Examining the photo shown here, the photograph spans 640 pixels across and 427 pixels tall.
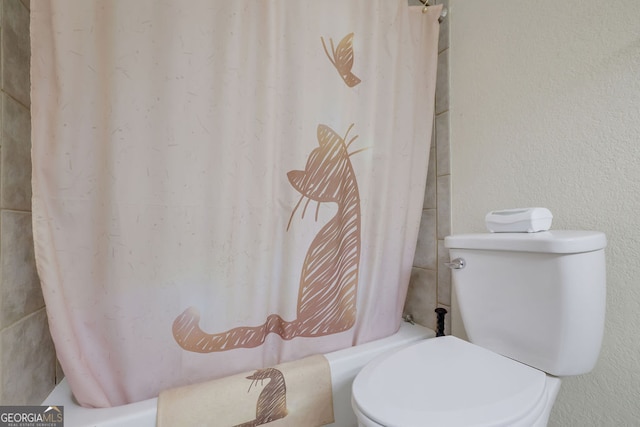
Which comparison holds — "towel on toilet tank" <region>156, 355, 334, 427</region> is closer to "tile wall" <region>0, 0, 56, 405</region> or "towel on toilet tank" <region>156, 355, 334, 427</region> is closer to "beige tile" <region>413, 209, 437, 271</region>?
"tile wall" <region>0, 0, 56, 405</region>

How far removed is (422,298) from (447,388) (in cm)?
65

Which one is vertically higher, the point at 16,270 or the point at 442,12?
the point at 442,12

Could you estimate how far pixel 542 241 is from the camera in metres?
0.64

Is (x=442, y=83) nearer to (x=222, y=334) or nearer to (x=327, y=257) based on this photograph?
(x=327, y=257)

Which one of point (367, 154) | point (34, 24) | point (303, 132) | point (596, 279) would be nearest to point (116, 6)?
point (34, 24)

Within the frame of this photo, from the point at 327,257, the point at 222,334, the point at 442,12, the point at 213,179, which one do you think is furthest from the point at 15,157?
the point at 442,12

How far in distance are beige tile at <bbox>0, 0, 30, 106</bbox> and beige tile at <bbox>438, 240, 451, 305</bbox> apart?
1.41 meters

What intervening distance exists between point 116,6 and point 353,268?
3.31 ft

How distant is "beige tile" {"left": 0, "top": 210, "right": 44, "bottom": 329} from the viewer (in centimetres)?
59

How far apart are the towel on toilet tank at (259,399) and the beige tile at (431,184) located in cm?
77

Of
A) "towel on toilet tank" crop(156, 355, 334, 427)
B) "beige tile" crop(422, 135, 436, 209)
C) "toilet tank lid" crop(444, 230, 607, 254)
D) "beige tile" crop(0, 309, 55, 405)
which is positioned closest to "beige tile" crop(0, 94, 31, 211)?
"beige tile" crop(0, 309, 55, 405)

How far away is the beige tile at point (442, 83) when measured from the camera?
1118 mm

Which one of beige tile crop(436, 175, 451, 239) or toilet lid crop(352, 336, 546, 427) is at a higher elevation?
beige tile crop(436, 175, 451, 239)

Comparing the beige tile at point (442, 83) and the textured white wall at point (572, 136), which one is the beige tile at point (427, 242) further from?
the beige tile at point (442, 83)
